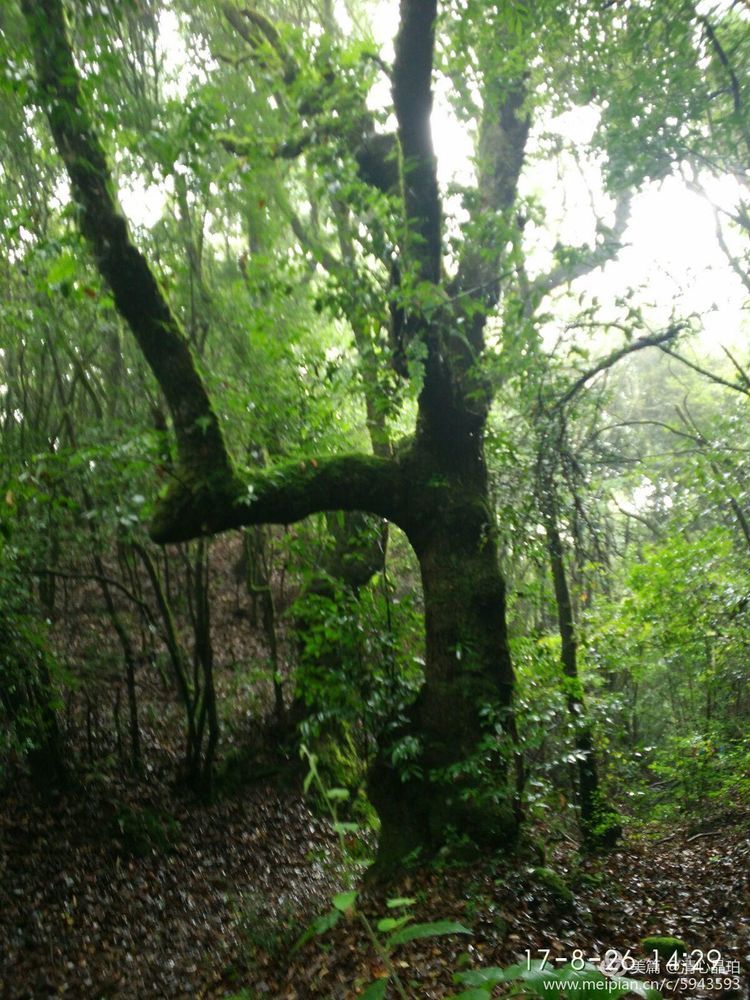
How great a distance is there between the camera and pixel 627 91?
21.0 feet

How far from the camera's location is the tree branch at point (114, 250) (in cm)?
493

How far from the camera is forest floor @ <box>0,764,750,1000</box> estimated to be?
4500 millimetres

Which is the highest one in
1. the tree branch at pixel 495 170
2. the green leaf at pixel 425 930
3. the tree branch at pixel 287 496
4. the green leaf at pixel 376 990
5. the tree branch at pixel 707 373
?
the tree branch at pixel 495 170

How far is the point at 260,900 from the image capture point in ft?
23.2

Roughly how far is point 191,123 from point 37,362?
605 centimetres

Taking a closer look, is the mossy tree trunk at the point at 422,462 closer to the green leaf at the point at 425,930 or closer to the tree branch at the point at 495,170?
the tree branch at the point at 495,170

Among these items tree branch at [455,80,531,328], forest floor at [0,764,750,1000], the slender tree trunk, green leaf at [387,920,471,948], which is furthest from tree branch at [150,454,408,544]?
green leaf at [387,920,471,948]

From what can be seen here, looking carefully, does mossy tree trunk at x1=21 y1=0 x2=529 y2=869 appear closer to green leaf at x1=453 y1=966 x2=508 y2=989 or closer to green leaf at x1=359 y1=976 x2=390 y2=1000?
green leaf at x1=453 y1=966 x2=508 y2=989

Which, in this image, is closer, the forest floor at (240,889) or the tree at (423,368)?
the forest floor at (240,889)

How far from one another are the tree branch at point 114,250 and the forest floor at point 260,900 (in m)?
3.60

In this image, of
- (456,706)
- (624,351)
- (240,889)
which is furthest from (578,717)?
(240,889)

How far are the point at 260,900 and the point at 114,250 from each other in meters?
6.05

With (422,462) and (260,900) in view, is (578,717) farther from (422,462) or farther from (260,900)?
(260,900)

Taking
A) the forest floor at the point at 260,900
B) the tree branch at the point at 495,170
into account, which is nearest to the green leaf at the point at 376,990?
the forest floor at the point at 260,900
